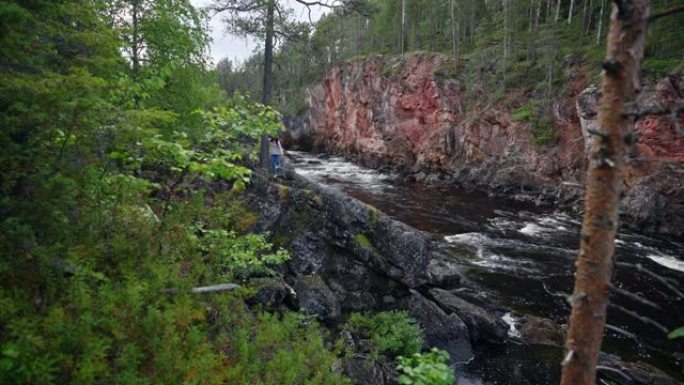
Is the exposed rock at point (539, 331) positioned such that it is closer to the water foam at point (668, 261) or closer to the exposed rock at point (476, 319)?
the exposed rock at point (476, 319)

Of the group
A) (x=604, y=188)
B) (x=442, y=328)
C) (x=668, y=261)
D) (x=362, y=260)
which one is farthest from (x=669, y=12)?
(x=668, y=261)

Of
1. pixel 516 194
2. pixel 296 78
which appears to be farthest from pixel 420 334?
pixel 296 78

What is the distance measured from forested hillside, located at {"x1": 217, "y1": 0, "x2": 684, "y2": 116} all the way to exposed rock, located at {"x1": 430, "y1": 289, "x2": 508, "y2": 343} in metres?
8.51

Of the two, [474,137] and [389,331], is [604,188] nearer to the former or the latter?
[389,331]

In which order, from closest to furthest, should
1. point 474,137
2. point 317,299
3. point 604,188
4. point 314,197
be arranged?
point 604,188 → point 317,299 → point 314,197 → point 474,137

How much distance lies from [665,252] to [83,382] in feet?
70.8

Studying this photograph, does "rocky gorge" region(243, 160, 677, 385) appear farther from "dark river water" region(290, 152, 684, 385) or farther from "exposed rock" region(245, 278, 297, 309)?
"exposed rock" region(245, 278, 297, 309)

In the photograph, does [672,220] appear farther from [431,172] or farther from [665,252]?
[431,172]

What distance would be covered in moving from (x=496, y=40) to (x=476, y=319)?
4014cm

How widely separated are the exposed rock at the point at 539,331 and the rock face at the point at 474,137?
672 cm

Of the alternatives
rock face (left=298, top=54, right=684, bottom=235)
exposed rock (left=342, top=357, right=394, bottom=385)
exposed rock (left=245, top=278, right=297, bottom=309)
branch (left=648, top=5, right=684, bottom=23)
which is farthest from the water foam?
branch (left=648, top=5, right=684, bottom=23)

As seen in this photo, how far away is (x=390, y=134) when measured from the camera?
148ft

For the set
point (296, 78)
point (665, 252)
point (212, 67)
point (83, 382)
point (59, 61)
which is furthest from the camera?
point (296, 78)

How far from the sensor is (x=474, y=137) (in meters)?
35.0
